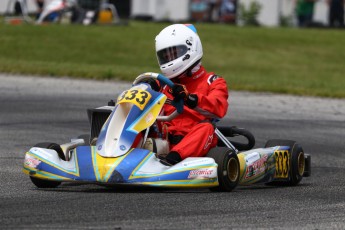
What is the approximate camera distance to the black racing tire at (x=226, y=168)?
6258 mm

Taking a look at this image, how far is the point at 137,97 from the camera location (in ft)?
21.0

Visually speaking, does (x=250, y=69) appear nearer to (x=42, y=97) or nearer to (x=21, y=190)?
(x=42, y=97)

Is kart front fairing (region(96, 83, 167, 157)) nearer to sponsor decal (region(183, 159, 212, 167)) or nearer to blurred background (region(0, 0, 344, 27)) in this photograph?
sponsor decal (region(183, 159, 212, 167))

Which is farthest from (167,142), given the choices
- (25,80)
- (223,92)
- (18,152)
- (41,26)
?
(41,26)

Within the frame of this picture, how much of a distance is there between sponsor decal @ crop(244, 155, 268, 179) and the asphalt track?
11 centimetres

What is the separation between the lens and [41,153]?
6457mm

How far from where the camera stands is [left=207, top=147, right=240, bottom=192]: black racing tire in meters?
6.26

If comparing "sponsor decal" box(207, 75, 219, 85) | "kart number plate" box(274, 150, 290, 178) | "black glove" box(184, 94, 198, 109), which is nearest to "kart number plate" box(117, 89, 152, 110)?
"black glove" box(184, 94, 198, 109)

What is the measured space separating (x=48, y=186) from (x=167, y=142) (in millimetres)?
841

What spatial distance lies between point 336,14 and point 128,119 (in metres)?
25.3

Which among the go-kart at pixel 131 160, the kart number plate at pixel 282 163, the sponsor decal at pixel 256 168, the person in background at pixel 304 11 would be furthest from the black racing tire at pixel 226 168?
the person in background at pixel 304 11

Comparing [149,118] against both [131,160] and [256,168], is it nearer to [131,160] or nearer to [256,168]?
[131,160]

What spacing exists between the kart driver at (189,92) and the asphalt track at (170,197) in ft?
1.25

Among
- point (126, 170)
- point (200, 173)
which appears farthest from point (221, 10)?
point (126, 170)
